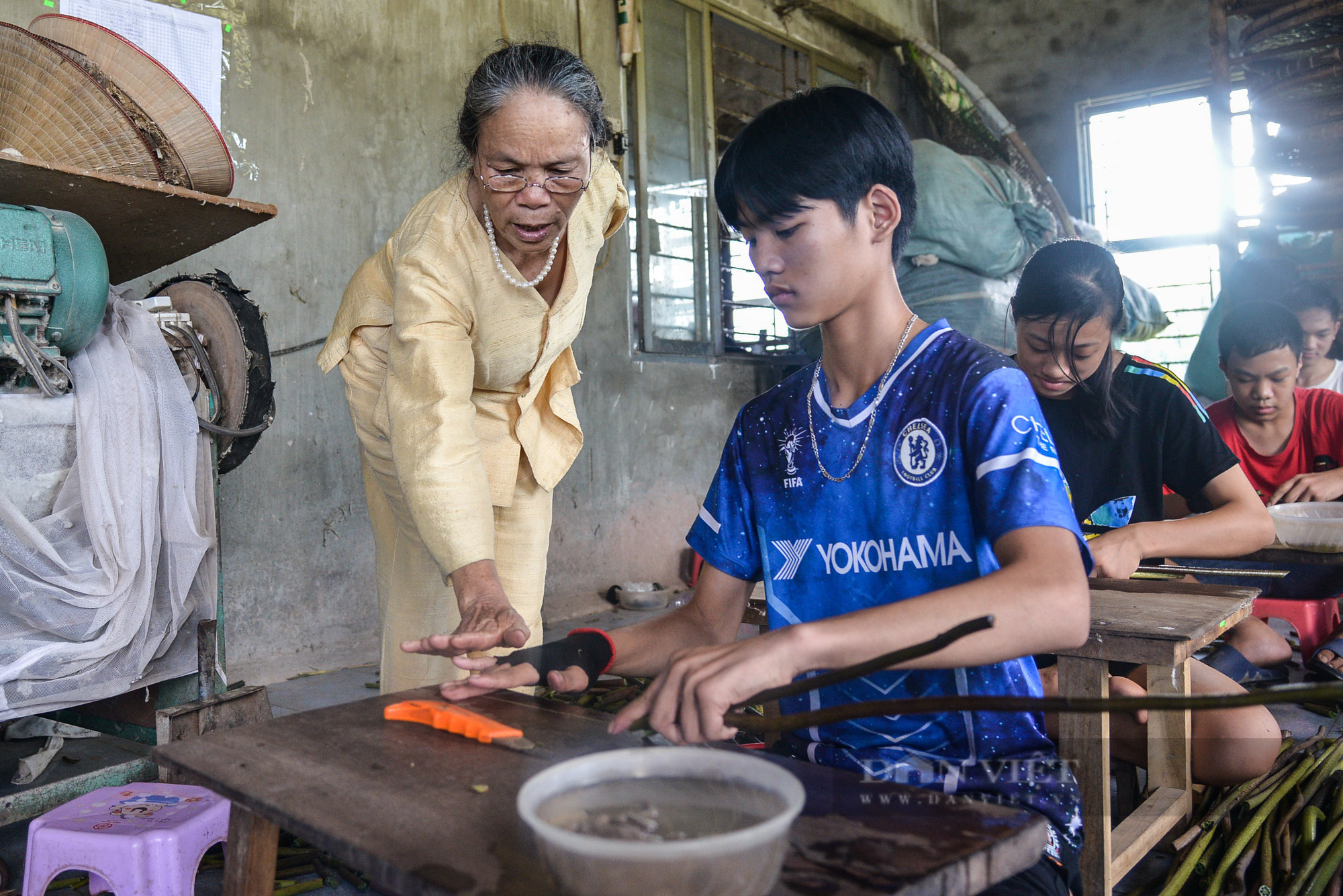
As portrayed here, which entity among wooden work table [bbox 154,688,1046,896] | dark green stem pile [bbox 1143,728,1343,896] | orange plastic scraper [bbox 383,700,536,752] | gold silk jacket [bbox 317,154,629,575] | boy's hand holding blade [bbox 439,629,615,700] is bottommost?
dark green stem pile [bbox 1143,728,1343,896]

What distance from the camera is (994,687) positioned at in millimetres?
1115

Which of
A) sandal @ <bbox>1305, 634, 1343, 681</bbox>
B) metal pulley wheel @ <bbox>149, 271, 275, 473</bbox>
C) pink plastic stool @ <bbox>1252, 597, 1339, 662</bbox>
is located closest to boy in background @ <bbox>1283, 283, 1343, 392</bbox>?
pink plastic stool @ <bbox>1252, 597, 1339, 662</bbox>

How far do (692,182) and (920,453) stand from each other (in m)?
4.66

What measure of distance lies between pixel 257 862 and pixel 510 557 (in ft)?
3.10

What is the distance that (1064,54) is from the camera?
726cm

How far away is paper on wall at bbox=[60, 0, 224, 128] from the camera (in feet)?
10.6

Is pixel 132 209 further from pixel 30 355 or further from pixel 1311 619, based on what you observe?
pixel 1311 619

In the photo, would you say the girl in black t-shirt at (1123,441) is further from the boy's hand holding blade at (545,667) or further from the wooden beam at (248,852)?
the wooden beam at (248,852)

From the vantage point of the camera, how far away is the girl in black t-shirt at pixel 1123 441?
6.82 feet

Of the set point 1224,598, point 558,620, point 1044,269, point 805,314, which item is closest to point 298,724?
point 805,314

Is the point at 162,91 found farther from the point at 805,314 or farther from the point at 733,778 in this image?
the point at 733,778

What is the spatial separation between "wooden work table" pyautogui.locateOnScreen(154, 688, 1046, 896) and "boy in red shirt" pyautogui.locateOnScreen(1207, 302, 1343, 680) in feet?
8.17

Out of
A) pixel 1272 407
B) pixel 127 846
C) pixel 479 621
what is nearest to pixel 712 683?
pixel 479 621

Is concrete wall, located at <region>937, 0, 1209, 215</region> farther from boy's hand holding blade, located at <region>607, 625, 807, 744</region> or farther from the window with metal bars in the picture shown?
boy's hand holding blade, located at <region>607, 625, 807, 744</region>
